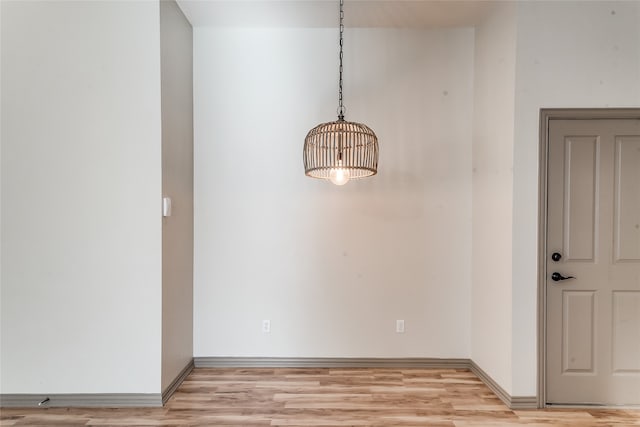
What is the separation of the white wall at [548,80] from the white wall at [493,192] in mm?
65

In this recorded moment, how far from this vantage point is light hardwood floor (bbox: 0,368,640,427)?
269 cm

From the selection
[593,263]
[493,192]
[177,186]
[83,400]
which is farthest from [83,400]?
[593,263]

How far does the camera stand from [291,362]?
3623mm

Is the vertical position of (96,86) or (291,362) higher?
(96,86)

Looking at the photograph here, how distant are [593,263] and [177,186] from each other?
3.38m

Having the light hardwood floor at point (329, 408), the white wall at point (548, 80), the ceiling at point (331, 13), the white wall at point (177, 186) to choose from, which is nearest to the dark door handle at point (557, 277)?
the white wall at point (548, 80)

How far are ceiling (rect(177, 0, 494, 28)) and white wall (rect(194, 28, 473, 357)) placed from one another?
120 mm

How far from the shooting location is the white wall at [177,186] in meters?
2.99

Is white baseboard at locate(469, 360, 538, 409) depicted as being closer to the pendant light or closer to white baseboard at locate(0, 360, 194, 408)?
the pendant light

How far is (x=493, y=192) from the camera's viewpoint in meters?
3.20

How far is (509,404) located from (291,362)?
1.86m

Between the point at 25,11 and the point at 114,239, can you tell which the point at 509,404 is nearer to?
the point at 114,239

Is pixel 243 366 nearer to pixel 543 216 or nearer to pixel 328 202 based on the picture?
pixel 328 202

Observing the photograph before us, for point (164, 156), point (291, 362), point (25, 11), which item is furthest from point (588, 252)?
point (25, 11)
